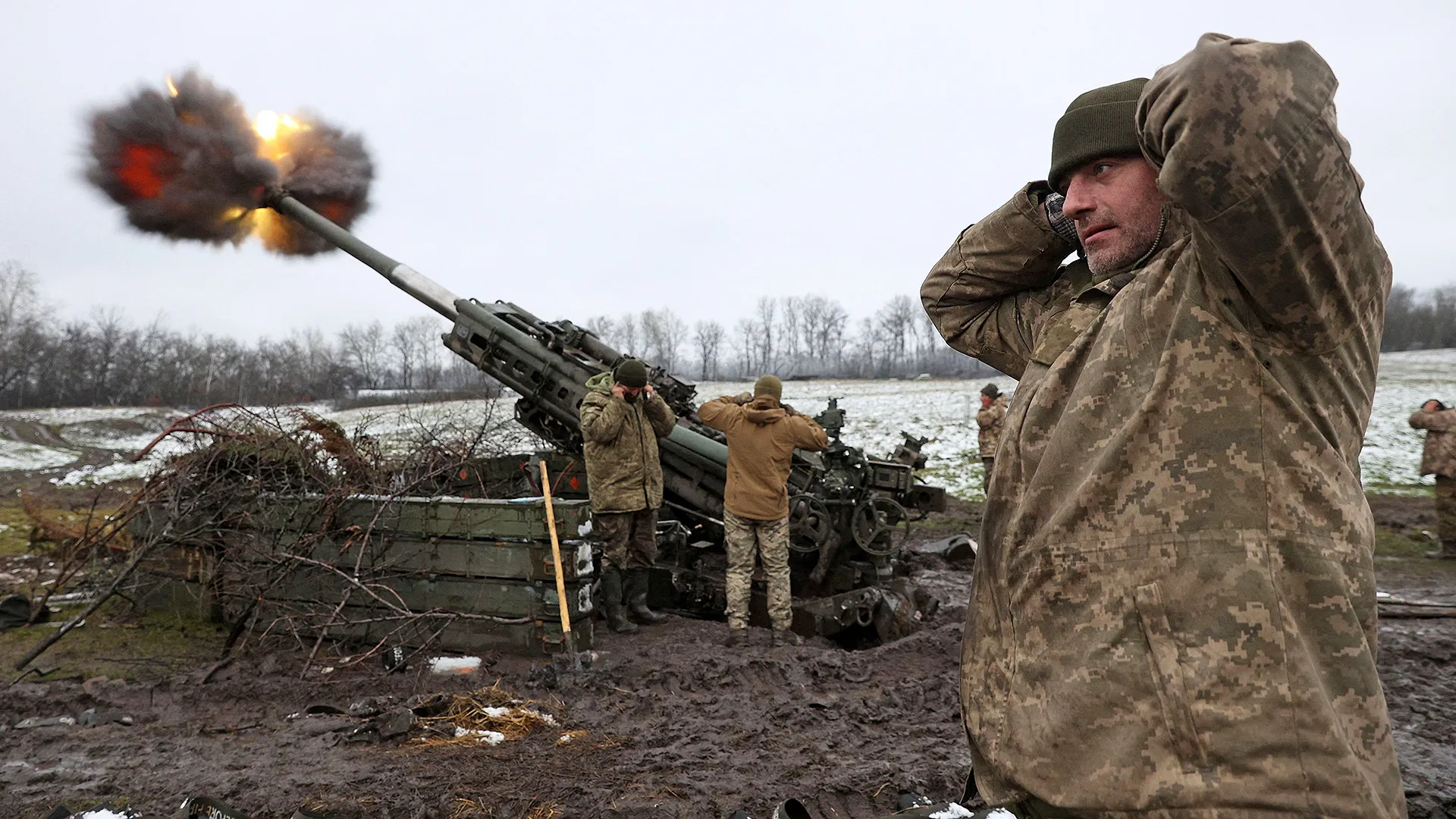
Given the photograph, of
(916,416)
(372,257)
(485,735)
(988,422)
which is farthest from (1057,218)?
(916,416)

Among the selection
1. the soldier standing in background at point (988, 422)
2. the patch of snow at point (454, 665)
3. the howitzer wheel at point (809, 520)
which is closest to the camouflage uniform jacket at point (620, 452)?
the howitzer wheel at point (809, 520)

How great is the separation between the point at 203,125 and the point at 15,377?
4026 centimetres

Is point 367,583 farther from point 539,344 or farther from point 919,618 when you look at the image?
point 919,618

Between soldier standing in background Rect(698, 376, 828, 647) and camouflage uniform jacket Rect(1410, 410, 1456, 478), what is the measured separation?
A: 27.6 ft

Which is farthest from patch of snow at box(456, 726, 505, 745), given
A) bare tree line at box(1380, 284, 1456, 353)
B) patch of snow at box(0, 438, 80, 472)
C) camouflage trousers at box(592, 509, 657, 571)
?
bare tree line at box(1380, 284, 1456, 353)

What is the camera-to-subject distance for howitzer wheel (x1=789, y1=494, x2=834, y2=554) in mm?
8258

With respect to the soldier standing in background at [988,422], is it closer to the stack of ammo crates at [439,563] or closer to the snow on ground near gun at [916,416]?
the snow on ground near gun at [916,416]

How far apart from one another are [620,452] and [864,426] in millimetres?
20838

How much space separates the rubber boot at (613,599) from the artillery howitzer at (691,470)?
0.76 metres

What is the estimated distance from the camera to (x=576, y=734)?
505 cm

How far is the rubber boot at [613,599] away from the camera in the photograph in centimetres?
758

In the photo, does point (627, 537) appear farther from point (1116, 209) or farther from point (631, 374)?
point (1116, 209)

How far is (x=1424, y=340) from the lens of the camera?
64.1 meters

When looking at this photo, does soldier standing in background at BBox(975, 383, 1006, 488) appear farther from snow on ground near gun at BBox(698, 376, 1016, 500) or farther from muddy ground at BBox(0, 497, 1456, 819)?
muddy ground at BBox(0, 497, 1456, 819)
